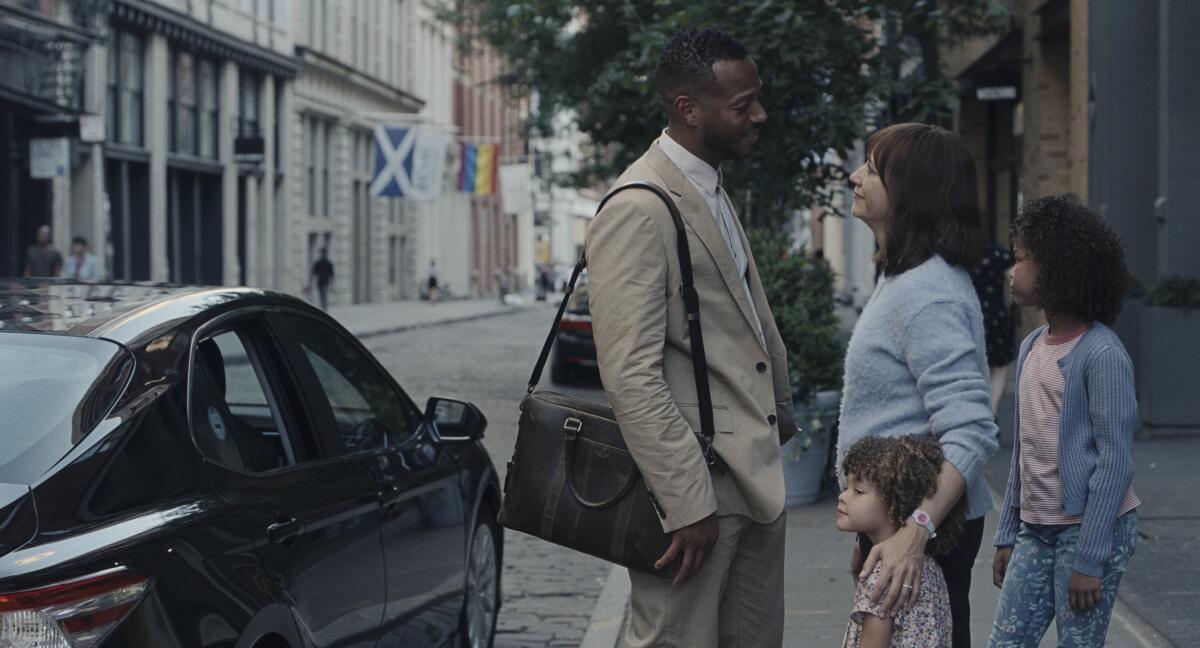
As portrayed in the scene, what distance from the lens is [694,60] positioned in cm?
338

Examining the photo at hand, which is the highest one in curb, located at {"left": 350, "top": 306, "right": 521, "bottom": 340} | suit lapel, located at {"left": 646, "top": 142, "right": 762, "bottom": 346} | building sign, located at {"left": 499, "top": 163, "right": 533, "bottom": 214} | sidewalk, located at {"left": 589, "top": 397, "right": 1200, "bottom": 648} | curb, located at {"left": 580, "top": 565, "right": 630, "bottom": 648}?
building sign, located at {"left": 499, "top": 163, "right": 533, "bottom": 214}

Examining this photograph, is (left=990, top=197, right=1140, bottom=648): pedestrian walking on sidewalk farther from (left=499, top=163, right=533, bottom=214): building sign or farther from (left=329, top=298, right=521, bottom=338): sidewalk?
(left=499, top=163, right=533, bottom=214): building sign

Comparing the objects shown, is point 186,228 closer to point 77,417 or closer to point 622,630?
point 622,630

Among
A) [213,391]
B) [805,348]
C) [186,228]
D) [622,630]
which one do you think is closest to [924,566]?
[213,391]

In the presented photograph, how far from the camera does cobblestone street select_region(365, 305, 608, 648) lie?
22.9ft

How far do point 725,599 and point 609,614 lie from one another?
327cm

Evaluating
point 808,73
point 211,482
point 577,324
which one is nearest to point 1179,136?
point 808,73

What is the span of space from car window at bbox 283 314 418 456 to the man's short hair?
1659 millimetres

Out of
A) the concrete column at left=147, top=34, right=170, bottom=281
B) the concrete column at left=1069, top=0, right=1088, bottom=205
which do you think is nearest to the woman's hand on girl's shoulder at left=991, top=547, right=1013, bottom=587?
the concrete column at left=1069, top=0, right=1088, bottom=205

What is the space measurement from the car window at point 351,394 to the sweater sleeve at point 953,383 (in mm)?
1876

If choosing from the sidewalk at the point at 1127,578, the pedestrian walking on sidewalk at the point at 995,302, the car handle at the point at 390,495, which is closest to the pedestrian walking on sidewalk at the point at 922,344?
the car handle at the point at 390,495

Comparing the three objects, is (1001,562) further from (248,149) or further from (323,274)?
(323,274)

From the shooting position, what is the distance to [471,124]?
72.2 meters

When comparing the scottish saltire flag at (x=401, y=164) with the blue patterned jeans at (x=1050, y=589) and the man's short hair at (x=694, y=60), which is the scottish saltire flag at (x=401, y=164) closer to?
the blue patterned jeans at (x=1050, y=589)
